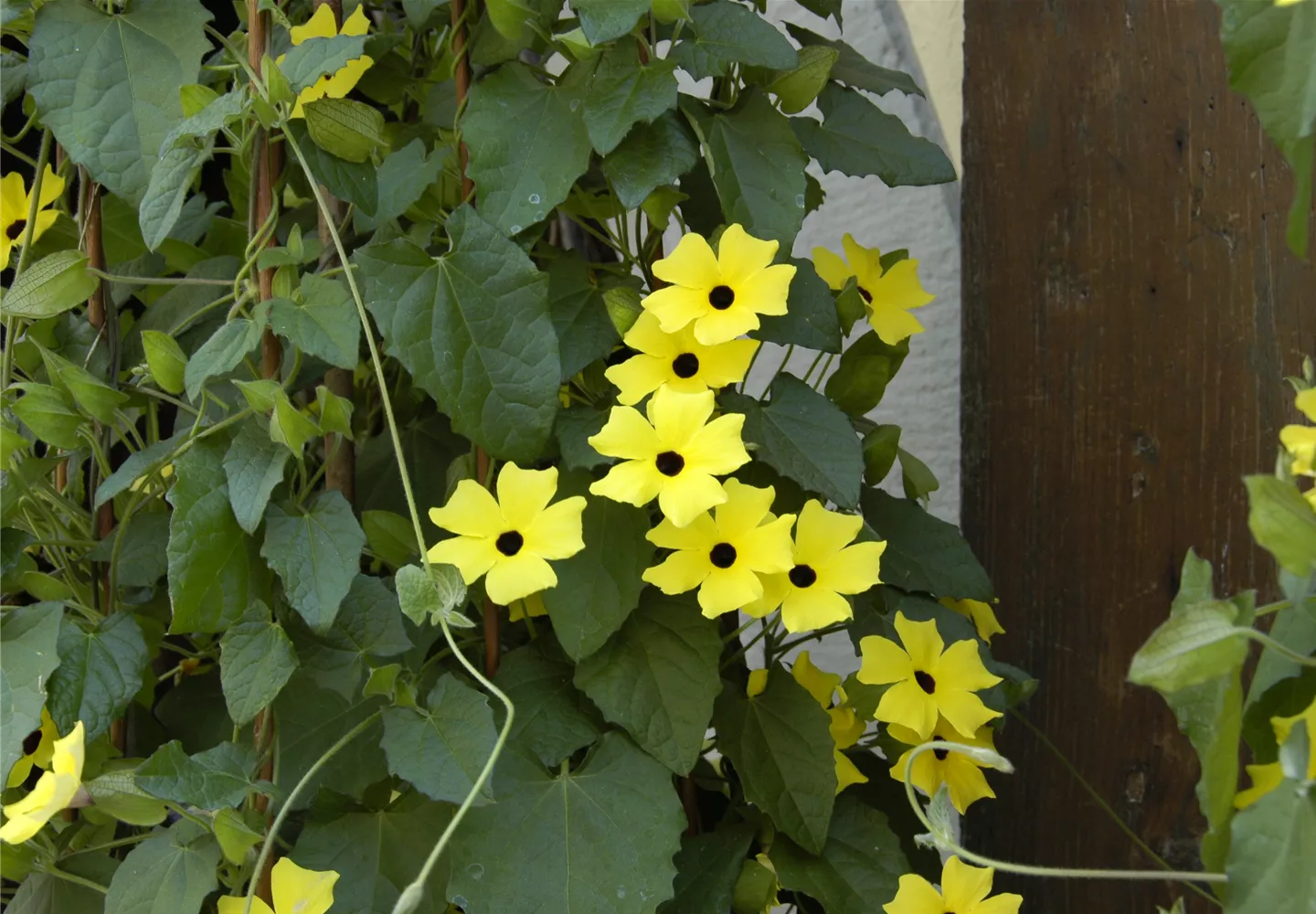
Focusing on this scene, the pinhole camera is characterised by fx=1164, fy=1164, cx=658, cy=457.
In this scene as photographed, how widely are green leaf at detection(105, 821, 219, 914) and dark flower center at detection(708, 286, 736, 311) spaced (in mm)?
416

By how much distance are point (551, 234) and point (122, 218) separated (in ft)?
1.06

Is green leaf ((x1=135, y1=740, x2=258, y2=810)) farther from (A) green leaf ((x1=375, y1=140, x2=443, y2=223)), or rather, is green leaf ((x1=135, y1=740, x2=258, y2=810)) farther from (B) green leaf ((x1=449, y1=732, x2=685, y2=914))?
(A) green leaf ((x1=375, y1=140, x2=443, y2=223))

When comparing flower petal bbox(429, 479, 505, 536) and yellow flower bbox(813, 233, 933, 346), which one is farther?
yellow flower bbox(813, 233, 933, 346)

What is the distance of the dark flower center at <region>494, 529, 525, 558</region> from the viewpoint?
0.63 metres

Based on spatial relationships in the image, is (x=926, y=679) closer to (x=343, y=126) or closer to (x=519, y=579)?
(x=519, y=579)

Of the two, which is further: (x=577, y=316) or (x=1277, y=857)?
(x=577, y=316)

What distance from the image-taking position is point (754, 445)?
65cm

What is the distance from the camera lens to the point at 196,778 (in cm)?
63

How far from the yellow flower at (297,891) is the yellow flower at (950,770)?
1.15 ft

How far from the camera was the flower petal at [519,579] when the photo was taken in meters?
0.60

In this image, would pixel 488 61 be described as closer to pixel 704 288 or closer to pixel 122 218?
pixel 704 288

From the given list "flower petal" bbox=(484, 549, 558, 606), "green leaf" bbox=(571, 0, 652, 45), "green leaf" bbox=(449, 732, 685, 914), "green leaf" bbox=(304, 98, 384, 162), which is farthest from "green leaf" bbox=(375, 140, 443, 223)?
"green leaf" bbox=(449, 732, 685, 914)

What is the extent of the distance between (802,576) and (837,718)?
157mm

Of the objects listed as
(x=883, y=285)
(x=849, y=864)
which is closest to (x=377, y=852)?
(x=849, y=864)
